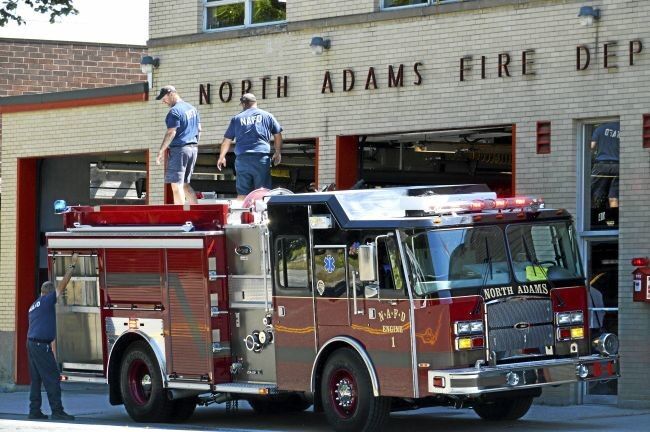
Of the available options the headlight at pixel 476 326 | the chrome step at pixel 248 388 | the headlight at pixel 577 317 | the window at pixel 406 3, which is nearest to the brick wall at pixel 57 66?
the window at pixel 406 3

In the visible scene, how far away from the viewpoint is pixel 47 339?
17.7m

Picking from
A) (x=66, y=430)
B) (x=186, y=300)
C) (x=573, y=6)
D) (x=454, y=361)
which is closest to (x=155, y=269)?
(x=186, y=300)

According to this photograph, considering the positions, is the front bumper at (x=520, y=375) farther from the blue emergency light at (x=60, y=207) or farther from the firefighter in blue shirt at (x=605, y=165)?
the blue emergency light at (x=60, y=207)

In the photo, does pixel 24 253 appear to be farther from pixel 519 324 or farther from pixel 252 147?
pixel 519 324

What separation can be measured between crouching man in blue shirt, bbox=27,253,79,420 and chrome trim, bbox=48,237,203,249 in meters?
0.21

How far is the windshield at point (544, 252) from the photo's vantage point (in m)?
14.3

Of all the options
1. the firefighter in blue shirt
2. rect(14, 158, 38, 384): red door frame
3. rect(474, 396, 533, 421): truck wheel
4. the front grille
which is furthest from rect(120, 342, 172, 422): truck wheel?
rect(14, 158, 38, 384): red door frame

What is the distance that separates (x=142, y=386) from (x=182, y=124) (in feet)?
11.0

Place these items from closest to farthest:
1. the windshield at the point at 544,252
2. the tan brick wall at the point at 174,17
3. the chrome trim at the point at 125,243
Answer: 1. the windshield at the point at 544,252
2. the chrome trim at the point at 125,243
3. the tan brick wall at the point at 174,17

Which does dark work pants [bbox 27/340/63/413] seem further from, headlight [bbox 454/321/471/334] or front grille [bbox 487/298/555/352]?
front grille [bbox 487/298/555/352]

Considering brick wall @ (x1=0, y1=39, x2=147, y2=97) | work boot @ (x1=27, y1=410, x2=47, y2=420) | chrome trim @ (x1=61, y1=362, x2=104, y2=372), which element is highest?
brick wall @ (x1=0, y1=39, x2=147, y2=97)

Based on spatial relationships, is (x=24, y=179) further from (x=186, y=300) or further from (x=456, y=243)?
(x=456, y=243)

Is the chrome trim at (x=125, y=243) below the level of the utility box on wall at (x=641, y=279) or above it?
above

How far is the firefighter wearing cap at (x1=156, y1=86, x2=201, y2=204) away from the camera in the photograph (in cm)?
1788
